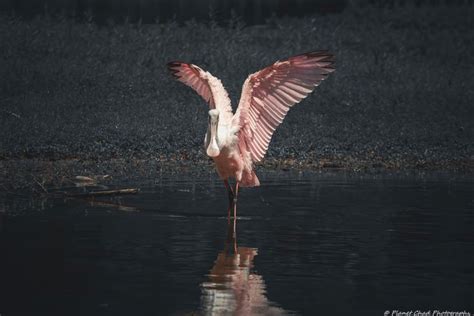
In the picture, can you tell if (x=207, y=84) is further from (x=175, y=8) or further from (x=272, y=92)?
(x=175, y=8)

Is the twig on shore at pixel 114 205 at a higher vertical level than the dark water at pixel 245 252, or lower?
higher

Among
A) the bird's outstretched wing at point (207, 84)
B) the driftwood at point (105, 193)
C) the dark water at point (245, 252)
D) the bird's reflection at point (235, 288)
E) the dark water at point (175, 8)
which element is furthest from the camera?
the dark water at point (175, 8)

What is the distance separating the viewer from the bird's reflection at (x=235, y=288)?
8.75 metres

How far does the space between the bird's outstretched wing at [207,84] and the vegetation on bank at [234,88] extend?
4.36m

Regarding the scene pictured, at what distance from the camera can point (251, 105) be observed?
13.8 m

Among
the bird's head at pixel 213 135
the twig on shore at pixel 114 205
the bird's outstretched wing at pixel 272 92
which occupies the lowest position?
the twig on shore at pixel 114 205

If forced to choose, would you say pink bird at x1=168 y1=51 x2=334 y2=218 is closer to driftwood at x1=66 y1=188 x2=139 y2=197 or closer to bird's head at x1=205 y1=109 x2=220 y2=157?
bird's head at x1=205 y1=109 x2=220 y2=157

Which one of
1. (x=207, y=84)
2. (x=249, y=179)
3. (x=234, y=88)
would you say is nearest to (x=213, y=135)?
(x=207, y=84)

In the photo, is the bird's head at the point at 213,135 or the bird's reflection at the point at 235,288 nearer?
the bird's reflection at the point at 235,288

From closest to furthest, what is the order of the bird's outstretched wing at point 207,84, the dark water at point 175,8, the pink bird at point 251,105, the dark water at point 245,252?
1. the dark water at point 245,252
2. the pink bird at point 251,105
3. the bird's outstretched wing at point 207,84
4. the dark water at point 175,8

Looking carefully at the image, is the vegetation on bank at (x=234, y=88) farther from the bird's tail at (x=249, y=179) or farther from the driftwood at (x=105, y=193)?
the bird's tail at (x=249, y=179)

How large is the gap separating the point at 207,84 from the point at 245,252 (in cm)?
302

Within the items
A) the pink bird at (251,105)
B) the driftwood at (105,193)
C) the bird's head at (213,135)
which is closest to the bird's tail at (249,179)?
the pink bird at (251,105)

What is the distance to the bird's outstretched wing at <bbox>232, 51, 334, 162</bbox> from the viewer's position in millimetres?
13148
